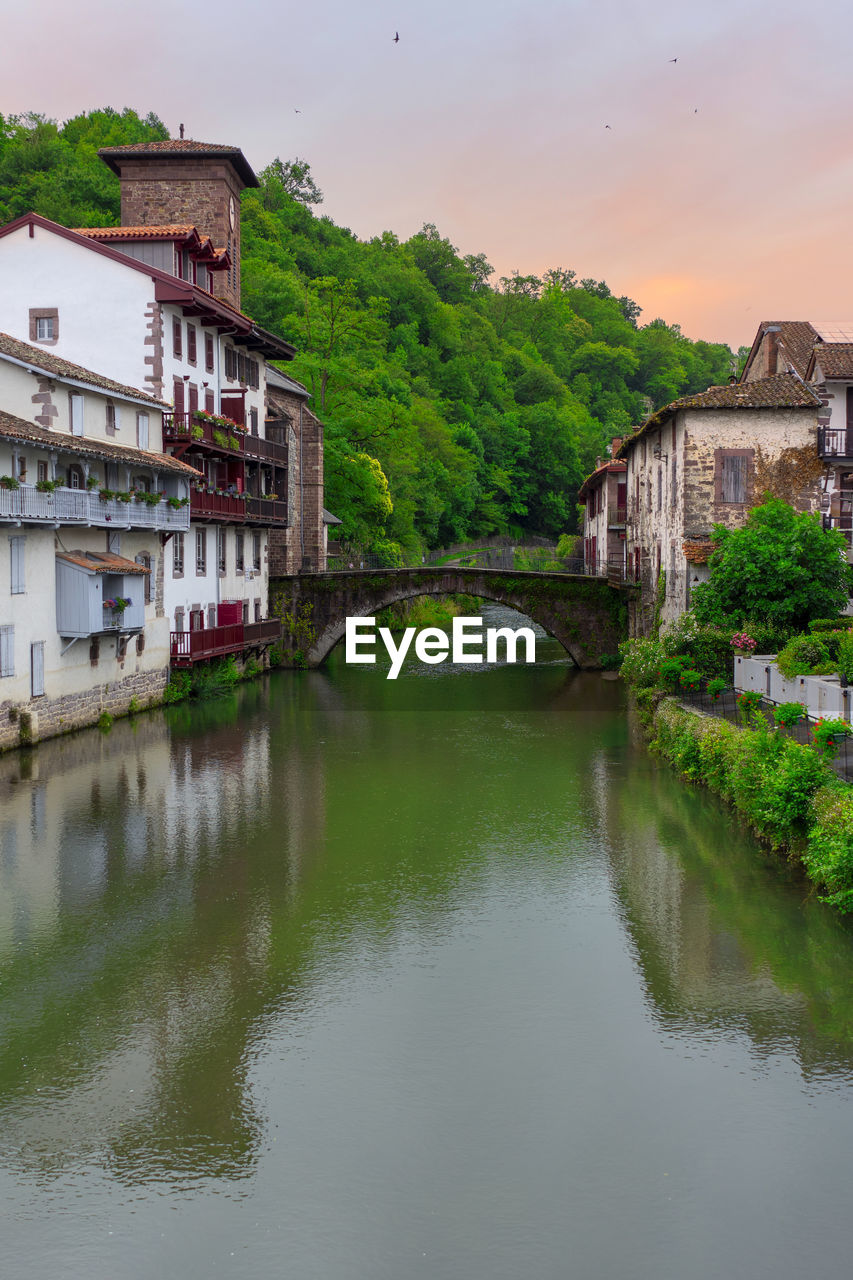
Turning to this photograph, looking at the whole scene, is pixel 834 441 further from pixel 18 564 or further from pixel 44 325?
pixel 44 325

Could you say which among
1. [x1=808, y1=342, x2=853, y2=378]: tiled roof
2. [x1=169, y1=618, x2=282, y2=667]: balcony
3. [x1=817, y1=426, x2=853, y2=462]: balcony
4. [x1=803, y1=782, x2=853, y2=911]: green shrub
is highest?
[x1=808, y1=342, x2=853, y2=378]: tiled roof

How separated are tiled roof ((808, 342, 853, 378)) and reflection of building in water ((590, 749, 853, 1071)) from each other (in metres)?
18.9

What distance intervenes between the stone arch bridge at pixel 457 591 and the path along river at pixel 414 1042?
27.6 metres

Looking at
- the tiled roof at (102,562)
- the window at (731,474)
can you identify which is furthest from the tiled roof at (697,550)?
the tiled roof at (102,562)

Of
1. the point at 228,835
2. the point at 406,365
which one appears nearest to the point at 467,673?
the point at 228,835

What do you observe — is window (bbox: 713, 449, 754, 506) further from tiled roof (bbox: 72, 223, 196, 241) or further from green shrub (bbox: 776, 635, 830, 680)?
tiled roof (bbox: 72, 223, 196, 241)

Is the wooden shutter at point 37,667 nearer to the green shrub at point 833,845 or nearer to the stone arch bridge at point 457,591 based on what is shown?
the green shrub at point 833,845

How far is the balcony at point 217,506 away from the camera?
1708 inches

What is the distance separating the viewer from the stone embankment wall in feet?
101

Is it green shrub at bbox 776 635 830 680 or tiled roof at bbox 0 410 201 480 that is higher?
tiled roof at bbox 0 410 201 480

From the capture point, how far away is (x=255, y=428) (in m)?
53.8

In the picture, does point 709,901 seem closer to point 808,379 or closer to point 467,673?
point 808,379

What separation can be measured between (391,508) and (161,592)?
3512 centimetres

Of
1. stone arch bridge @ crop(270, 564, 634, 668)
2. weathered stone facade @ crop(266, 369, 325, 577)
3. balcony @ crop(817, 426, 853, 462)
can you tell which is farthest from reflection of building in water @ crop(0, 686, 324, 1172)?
weathered stone facade @ crop(266, 369, 325, 577)
